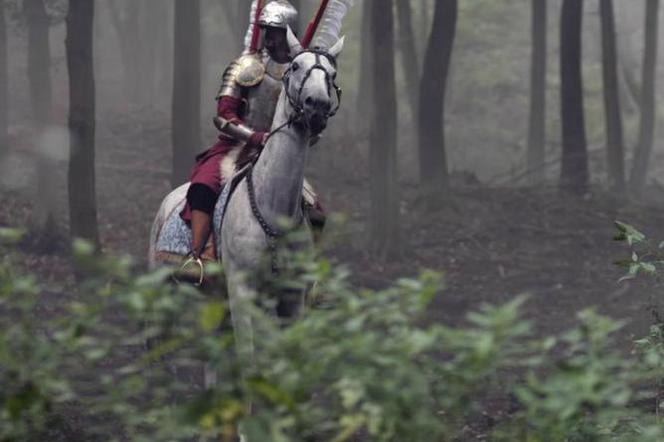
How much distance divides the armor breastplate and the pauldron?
0.05m

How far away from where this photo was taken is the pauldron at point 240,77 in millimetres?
12703

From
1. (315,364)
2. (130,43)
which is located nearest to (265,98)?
(315,364)

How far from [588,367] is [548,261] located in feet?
71.1

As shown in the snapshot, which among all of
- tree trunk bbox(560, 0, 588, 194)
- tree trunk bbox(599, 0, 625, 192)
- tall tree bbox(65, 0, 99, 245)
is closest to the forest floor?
tree trunk bbox(560, 0, 588, 194)

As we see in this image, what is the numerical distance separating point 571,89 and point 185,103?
Answer: 7933 millimetres

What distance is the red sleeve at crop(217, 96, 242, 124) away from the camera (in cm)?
1270

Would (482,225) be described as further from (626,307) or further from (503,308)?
(503,308)

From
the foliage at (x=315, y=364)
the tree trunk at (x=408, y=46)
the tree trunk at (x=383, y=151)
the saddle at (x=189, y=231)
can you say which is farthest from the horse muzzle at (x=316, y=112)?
the tree trunk at (x=408, y=46)

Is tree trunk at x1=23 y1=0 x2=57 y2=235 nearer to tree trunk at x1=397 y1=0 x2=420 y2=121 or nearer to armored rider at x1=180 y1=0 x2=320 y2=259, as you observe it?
tree trunk at x1=397 y1=0 x2=420 y2=121

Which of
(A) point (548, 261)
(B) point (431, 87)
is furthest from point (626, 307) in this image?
(B) point (431, 87)

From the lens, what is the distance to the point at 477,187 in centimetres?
3172

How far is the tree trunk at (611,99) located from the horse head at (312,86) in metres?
23.0

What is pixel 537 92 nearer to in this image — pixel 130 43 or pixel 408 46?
pixel 408 46

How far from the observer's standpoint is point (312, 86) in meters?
11.1
